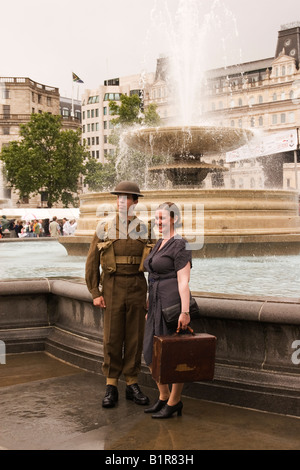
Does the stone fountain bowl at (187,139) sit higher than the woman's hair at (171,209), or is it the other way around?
the stone fountain bowl at (187,139)

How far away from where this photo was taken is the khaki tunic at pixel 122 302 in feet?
14.6

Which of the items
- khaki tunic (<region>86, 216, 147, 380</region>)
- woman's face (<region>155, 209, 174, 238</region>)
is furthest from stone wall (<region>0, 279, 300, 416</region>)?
woman's face (<region>155, 209, 174, 238</region>)

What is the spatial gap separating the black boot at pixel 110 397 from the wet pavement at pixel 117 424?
4 cm

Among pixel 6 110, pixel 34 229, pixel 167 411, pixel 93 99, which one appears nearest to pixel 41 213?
pixel 34 229

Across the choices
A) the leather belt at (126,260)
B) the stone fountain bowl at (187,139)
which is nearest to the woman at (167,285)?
the leather belt at (126,260)

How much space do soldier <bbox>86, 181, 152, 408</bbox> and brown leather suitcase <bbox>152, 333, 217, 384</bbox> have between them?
20.9 inches

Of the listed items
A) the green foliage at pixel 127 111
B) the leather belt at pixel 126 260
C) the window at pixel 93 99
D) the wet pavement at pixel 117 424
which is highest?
the window at pixel 93 99

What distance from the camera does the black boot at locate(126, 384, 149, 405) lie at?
4.39 metres

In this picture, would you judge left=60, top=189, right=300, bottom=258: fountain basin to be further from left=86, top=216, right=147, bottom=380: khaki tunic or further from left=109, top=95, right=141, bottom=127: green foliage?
left=109, top=95, right=141, bottom=127: green foliage

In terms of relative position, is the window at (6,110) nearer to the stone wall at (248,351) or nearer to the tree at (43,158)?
the tree at (43,158)

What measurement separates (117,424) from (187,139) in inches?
326

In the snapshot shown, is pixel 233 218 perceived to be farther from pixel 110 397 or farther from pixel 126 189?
pixel 110 397
